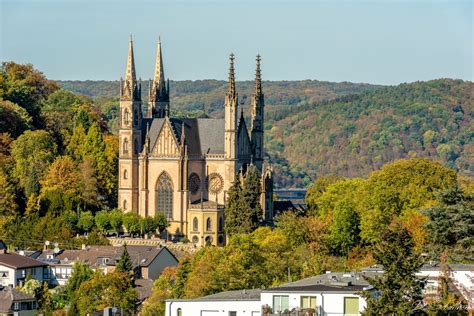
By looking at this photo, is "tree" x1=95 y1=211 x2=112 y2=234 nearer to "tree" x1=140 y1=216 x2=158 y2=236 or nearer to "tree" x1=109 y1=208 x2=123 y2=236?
"tree" x1=109 y1=208 x2=123 y2=236

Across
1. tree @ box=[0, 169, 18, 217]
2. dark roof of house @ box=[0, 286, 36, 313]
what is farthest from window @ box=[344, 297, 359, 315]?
tree @ box=[0, 169, 18, 217]

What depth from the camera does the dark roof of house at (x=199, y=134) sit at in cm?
12794

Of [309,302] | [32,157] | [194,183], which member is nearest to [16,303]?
[194,183]

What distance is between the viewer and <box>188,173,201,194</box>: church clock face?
128 metres

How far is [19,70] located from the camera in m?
161

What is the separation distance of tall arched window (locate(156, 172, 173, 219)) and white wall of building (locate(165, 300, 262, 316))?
208 feet

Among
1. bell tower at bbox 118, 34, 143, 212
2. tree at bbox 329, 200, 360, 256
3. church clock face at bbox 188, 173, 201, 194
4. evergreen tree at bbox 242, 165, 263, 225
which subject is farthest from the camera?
bell tower at bbox 118, 34, 143, 212

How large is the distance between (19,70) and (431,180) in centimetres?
6093

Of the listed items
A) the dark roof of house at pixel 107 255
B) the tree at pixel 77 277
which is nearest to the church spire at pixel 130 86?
the dark roof of house at pixel 107 255

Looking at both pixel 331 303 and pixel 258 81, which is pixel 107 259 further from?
pixel 331 303

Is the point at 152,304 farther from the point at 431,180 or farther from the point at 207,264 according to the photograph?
the point at 431,180

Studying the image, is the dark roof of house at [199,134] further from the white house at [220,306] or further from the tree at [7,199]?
the white house at [220,306]

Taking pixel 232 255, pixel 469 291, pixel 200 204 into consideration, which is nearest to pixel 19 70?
pixel 200 204

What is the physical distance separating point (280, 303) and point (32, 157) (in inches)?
3013
